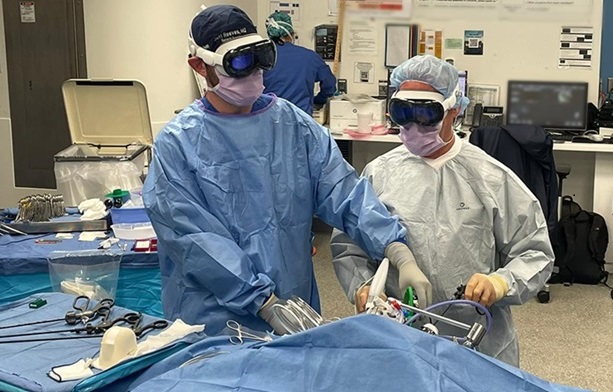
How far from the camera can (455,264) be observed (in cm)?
186

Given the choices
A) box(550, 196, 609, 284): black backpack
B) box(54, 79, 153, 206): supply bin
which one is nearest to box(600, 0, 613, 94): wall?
box(550, 196, 609, 284): black backpack

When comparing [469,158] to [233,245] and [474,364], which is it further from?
[474,364]

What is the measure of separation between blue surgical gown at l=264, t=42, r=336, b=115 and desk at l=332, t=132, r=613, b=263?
354 mm

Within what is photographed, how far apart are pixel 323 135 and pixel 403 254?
0.46 metres

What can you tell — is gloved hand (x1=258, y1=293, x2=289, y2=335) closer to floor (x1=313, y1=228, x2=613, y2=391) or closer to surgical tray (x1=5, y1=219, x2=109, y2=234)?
surgical tray (x1=5, y1=219, x2=109, y2=234)

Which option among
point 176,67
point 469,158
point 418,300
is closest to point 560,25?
point 176,67

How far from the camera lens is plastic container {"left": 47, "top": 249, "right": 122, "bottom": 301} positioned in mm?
2506

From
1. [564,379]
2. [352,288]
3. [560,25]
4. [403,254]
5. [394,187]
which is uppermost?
[560,25]

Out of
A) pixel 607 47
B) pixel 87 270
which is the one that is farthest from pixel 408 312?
pixel 607 47

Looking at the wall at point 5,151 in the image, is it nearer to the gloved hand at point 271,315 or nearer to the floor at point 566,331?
the floor at point 566,331

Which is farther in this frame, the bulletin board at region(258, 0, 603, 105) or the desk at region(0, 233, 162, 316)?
the bulletin board at region(258, 0, 603, 105)

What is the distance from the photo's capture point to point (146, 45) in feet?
14.7

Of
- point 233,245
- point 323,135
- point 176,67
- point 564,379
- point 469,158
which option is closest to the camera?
point 233,245

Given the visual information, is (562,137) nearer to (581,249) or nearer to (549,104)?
(549,104)
